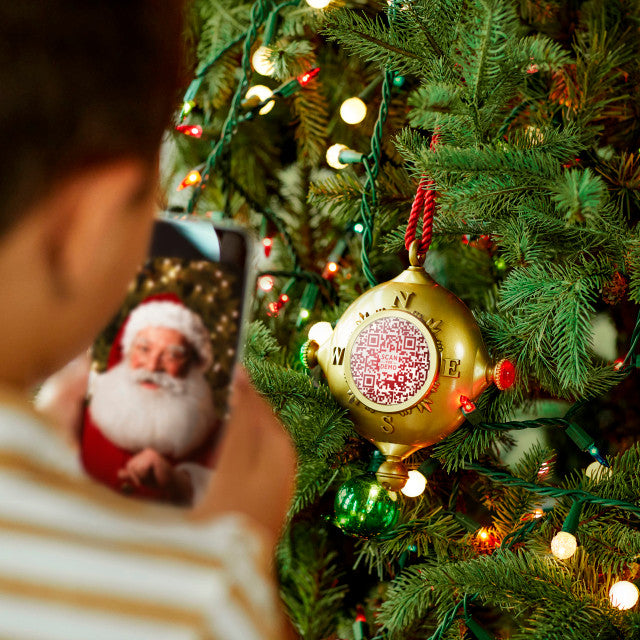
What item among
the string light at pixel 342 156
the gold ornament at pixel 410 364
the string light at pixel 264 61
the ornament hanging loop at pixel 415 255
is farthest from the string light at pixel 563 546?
the string light at pixel 264 61

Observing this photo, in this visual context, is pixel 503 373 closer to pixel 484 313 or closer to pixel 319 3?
pixel 484 313

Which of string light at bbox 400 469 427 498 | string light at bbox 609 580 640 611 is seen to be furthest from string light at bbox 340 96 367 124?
string light at bbox 609 580 640 611

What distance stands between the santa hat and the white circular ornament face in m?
0.26

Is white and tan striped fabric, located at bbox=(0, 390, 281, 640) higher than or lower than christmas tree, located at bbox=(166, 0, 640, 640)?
lower

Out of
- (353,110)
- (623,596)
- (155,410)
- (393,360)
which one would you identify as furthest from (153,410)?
(353,110)

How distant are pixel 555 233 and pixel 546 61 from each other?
0.12 metres

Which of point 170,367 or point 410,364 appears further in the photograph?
point 410,364

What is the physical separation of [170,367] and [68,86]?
0.29 feet

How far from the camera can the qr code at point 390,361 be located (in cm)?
48

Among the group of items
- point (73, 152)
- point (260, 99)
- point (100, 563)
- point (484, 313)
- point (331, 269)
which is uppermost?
point (260, 99)

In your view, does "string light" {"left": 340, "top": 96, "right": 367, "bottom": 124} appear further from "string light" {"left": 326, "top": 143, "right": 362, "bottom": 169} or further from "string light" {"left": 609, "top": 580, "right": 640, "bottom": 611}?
"string light" {"left": 609, "top": 580, "right": 640, "bottom": 611}

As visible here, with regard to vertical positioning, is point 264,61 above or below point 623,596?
above

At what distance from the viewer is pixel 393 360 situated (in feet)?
1.59

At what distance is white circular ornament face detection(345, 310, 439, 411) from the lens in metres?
0.48
